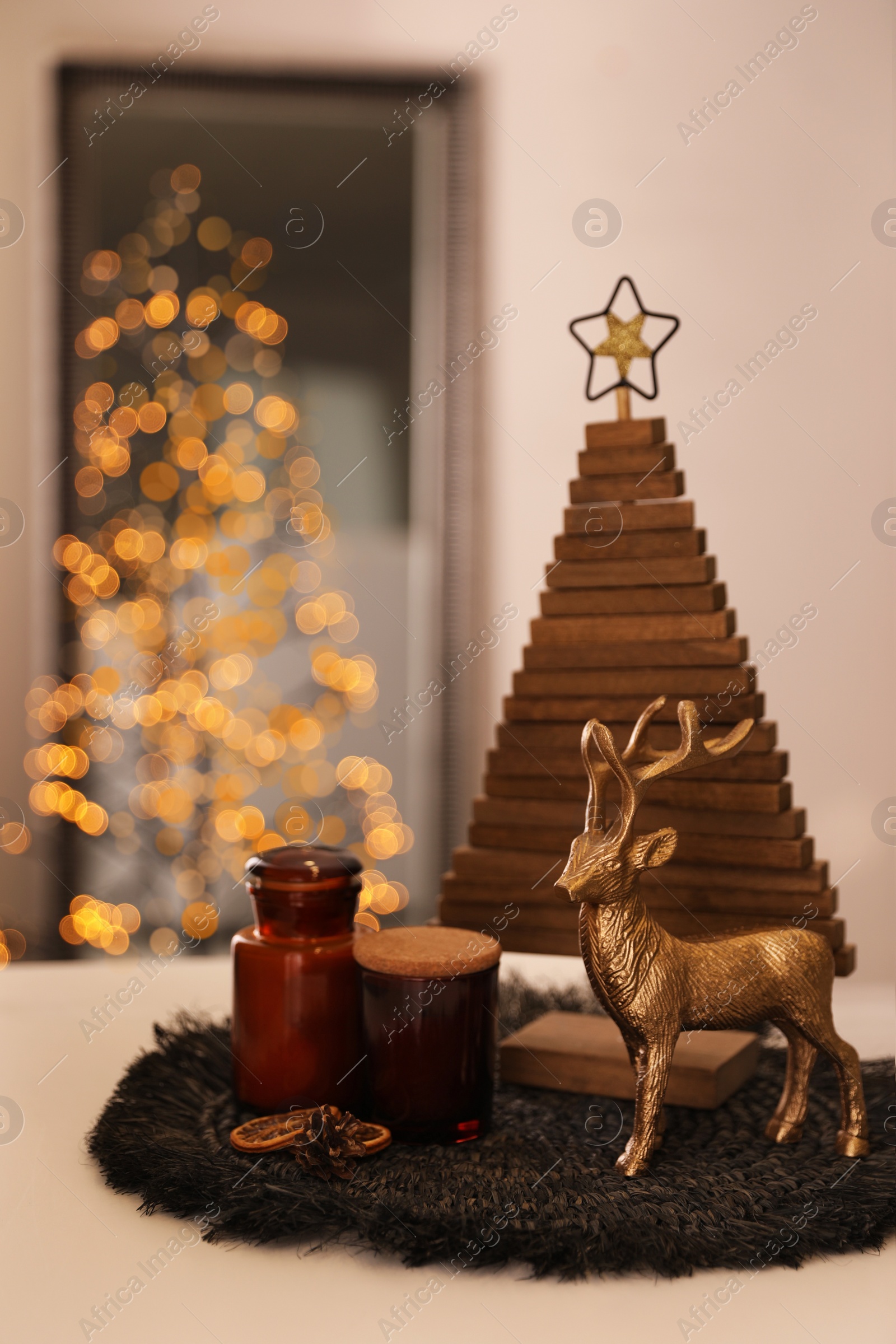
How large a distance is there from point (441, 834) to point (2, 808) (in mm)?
846

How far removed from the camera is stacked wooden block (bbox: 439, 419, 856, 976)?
952 mm

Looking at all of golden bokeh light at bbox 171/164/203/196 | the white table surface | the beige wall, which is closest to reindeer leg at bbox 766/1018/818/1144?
the white table surface

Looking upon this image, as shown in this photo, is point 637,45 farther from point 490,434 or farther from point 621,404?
point 621,404

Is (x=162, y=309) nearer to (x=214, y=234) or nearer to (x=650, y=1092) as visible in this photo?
(x=214, y=234)

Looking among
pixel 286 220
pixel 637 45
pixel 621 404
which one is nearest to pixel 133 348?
pixel 286 220

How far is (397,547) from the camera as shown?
225 centimetres

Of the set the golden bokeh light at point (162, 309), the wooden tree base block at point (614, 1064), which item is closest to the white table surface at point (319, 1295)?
the wooden tree base block at point (614, 1064)

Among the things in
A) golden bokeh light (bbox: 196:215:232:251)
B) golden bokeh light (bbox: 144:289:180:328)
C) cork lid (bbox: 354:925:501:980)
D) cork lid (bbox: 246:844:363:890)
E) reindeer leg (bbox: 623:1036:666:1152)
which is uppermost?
golden bokeh light (bbox: 196:215:232:251)

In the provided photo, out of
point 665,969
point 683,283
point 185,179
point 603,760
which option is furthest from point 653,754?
point 185,179

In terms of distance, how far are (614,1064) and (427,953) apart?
212 mm

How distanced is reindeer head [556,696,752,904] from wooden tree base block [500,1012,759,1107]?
0.21 metres

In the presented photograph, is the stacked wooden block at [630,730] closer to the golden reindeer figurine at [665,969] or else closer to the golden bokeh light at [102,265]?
the golden reindeer figurine at [665,969]

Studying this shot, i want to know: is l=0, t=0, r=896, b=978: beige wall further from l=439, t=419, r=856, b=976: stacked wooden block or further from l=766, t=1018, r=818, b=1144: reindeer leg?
l=766, t=1018, r=818, b=1144: reindeer leg

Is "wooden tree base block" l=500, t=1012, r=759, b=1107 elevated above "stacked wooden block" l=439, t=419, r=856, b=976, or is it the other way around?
"stacked wooden block" l=439, t=419, r=856, b=976
